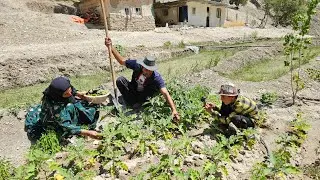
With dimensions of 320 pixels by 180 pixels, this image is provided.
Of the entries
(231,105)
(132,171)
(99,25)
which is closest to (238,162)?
(231,105)

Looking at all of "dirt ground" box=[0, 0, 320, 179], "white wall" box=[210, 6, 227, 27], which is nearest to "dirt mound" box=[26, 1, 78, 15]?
"dirt ground" box=[0, 0, 320, 179]

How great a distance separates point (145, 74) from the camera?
5.61 m

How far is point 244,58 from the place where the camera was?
11.1m

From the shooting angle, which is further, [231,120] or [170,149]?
[231,120]

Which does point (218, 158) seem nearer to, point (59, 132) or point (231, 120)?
point (231, 120)

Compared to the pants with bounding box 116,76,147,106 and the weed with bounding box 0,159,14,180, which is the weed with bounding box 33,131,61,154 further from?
the pants with bounding box 116,76,147,106

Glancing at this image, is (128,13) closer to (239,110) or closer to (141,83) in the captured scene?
(141,83)

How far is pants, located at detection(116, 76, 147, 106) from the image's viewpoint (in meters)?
5.99

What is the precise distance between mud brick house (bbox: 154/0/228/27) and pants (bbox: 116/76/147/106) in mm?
22883

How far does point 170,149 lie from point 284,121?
7.69 ft

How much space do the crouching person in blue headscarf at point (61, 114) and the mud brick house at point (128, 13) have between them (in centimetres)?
1849

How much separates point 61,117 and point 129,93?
5.59 ft

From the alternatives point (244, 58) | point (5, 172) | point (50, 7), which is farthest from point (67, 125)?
point (50, 7)

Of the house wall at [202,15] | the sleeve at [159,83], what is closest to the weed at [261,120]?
the sleeve at [159,83]
